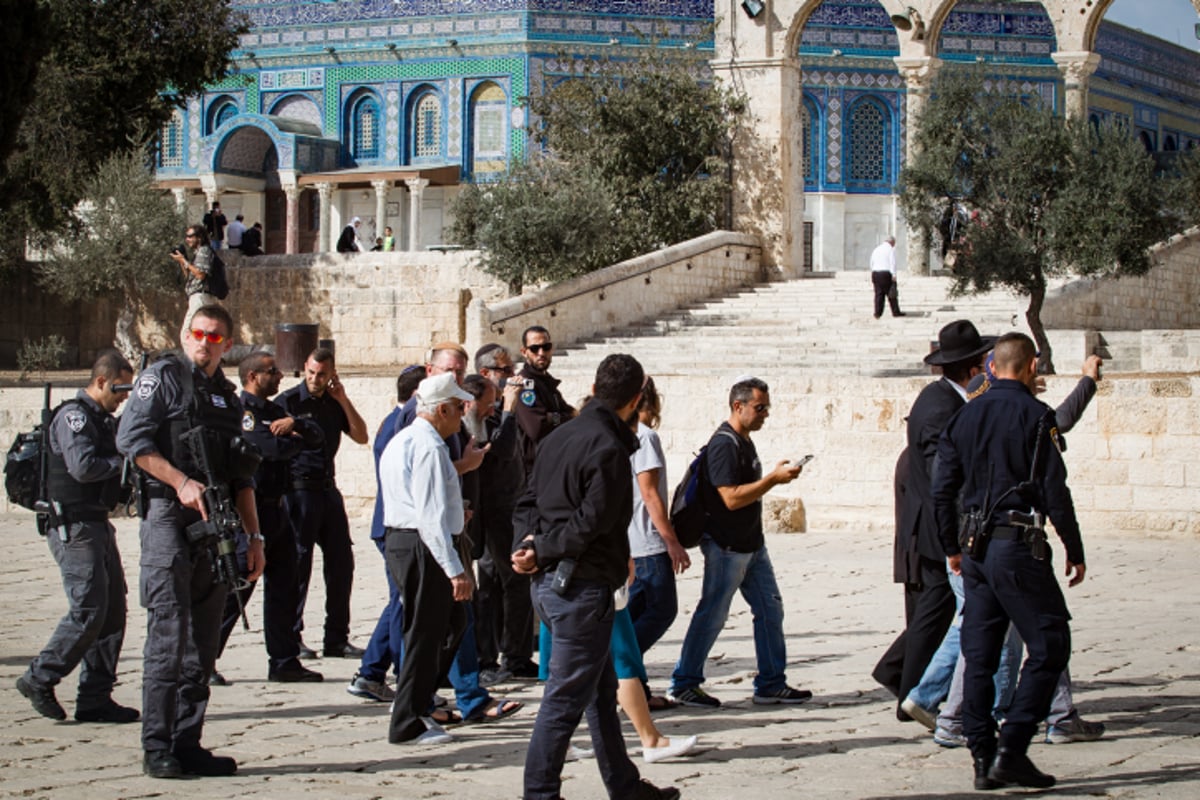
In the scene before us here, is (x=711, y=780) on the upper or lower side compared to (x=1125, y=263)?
lower

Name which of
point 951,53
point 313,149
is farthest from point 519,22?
point 951,53

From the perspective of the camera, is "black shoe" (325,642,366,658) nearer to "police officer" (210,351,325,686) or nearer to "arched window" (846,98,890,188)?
"police officer" (210,351,325,686)

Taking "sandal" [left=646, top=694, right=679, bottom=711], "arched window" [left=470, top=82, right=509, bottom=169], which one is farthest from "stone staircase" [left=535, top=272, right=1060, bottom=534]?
"arched window" [left=470, top=82, right=509, bottom=169]

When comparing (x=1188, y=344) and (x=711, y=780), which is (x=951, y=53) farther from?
(x=711, y=780)

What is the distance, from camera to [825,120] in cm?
3853

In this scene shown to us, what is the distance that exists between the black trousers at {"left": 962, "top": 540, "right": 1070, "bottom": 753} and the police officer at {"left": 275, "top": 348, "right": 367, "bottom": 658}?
11.5ft

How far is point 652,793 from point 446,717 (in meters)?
1.67

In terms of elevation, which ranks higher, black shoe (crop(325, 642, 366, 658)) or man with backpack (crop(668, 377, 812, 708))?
man with backpack (crop(668, 377, 812, 708))

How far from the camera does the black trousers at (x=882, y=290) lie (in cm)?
2275

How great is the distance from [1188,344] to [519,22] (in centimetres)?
2210

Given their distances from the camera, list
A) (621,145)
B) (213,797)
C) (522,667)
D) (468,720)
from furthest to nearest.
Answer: (621,145) < (522,667) < (468,720) < (213,797)

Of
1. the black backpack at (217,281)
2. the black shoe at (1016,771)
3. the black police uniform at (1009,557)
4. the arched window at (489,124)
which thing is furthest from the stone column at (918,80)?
the black shoe at (1016,771)

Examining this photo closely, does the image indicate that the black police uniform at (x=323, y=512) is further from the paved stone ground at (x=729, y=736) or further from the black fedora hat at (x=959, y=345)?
the black fedora hat at (x=959, y=345)

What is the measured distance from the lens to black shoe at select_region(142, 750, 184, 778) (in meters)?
5.72
